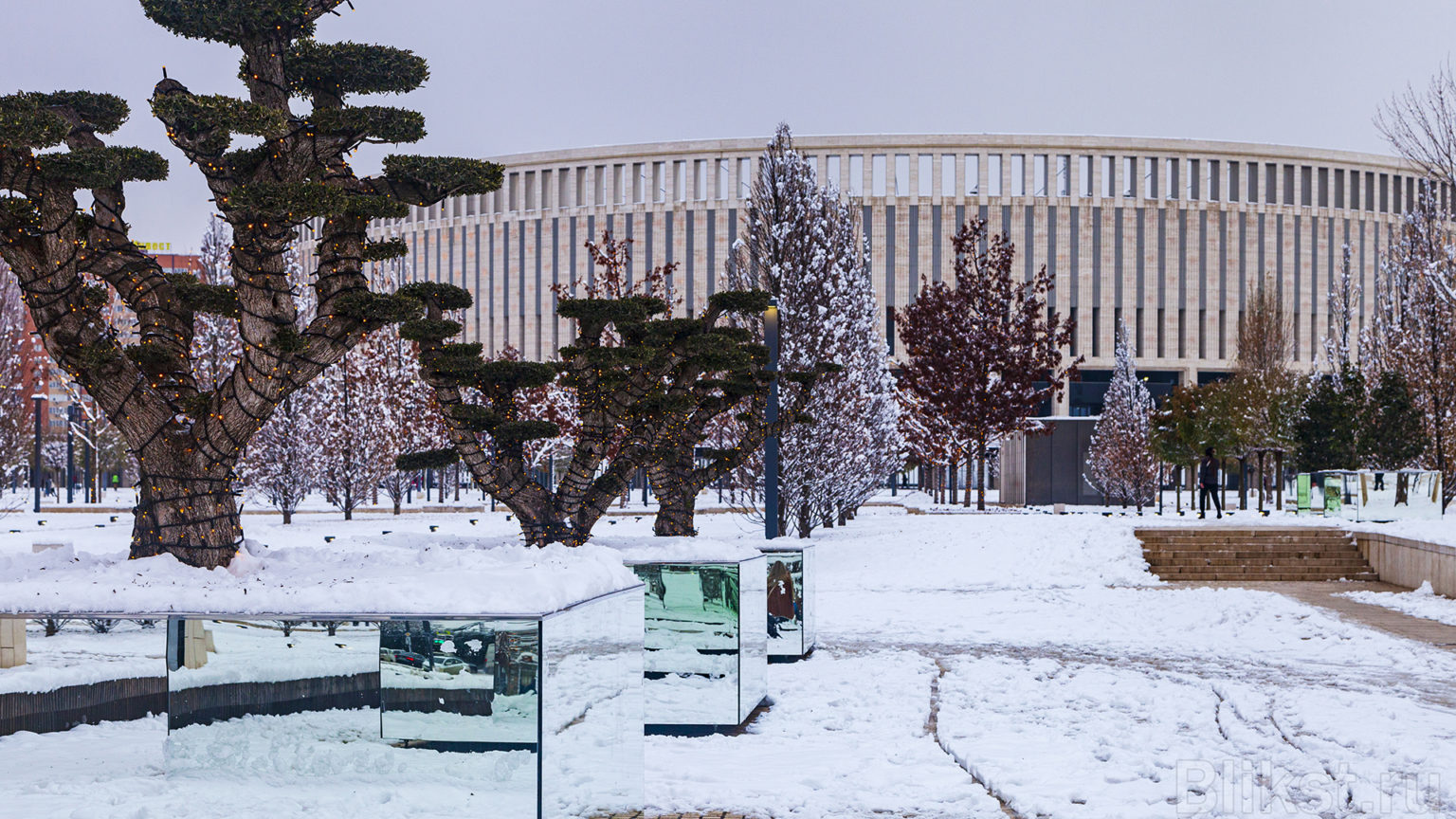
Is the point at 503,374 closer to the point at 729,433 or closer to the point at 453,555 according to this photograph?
the point at 453,555

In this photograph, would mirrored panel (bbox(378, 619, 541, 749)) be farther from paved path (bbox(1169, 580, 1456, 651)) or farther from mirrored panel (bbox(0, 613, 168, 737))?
paved path (bbox(1169, 580, 1456, 651))

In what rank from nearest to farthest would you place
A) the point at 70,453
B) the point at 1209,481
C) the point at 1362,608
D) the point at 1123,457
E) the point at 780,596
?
the point at 780,596
the point at 1362,608
the point at 1209,481
the point at 1123,457
the point at 70,453

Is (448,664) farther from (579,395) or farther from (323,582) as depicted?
(579,395)

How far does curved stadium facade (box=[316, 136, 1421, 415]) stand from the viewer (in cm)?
7200

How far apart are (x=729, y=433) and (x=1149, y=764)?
18928mm

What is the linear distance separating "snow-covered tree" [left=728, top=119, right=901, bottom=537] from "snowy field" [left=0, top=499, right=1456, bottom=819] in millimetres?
8283

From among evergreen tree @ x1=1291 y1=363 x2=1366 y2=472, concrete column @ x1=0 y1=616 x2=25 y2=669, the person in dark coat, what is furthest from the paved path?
concrete column @ x1=0 y1=616 x2=25 y2=669

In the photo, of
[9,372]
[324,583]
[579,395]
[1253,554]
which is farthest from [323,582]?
[9,372]

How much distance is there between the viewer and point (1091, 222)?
7238 centimetres

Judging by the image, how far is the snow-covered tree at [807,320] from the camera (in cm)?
2462

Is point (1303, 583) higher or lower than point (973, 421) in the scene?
lower

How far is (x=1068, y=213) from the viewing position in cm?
7206

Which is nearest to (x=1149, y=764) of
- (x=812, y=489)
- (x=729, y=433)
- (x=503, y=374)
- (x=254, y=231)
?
(x=503, y=374)

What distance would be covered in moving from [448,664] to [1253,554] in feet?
66.1
